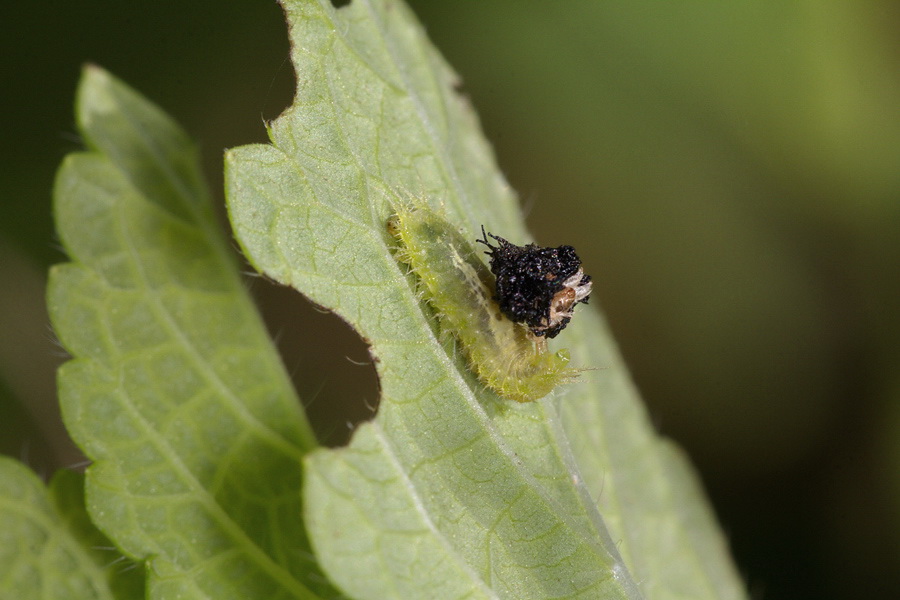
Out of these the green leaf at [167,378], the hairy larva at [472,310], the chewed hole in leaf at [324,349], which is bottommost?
the chewed hole in leaf at [324,349]

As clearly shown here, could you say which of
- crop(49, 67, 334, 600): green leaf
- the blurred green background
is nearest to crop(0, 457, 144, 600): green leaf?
crop(49, 67, 334, 600): green leaf

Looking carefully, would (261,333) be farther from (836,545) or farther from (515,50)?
(836,545)

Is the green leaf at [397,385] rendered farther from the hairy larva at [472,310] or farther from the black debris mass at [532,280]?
the black debris mass at [532,280]

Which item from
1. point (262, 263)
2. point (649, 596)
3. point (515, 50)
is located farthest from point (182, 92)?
point (649, 596)

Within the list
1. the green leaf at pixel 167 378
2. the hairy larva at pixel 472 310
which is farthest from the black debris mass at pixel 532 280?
the green leaf at pixel 167 378

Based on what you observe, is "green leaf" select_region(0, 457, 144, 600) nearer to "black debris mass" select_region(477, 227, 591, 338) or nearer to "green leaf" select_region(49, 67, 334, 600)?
"green leaf" select_region(49, 67, 334, 600)
